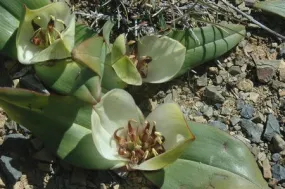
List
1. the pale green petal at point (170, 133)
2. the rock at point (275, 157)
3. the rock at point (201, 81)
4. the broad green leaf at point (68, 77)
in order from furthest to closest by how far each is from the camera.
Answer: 1. the rock at point (201, 81)
2. the rock at point (275, 157)
3. the broad green leaf at point (68, 77)
4. the pale green petal at point (170, 133)

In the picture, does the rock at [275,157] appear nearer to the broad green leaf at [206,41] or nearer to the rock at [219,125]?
the rock at [219,125]

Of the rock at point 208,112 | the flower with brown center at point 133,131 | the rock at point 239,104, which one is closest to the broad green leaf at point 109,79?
the flower with brown center at point 133,131

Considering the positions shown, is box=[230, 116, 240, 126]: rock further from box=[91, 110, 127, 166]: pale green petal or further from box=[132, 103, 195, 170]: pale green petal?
box=[91, 110, 127, 166]: pale green petal

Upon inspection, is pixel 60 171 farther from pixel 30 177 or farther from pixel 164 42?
pixel 164 42

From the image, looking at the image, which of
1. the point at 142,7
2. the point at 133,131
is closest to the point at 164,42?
the point at 142,7

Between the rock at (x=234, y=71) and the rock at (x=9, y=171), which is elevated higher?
the rock at (x=234, y=71)

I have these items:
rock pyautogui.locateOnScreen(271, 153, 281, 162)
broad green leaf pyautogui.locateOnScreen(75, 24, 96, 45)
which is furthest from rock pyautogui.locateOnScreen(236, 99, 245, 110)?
broad green leaf pyautogui.locateOnScreen(75, 24, 96, 45)
